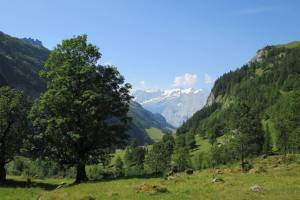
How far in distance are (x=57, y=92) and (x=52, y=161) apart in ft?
36.1

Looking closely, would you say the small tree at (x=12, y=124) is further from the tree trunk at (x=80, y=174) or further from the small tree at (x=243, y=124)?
the small tree at (x=243, y=124)

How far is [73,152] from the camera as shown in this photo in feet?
175

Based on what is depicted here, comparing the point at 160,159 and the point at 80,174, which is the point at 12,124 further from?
the point at 160,159

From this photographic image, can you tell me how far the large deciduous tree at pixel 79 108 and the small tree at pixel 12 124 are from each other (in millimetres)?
4176

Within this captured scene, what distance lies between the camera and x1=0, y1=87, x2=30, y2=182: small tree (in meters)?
56.3

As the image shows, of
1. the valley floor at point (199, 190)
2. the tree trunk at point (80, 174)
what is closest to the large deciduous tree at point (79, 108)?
the tree trunk at point (80, 174)

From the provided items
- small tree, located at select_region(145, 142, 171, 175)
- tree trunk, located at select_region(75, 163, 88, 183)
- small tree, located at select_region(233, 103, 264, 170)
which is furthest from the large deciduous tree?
small tree, located at select_region(145, 142, 171, 175)

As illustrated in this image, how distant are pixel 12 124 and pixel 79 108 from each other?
14129mm

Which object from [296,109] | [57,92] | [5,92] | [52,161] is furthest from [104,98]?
[296,109]

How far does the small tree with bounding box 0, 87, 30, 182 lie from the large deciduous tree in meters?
4.18

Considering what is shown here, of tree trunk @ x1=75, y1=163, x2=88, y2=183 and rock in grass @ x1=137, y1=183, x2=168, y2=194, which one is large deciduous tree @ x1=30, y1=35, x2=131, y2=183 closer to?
tree trunk @ x1=75, y1=163, x2=88, y2=183

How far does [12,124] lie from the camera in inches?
2277

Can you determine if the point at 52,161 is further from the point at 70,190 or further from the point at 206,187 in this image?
the point at 206,187

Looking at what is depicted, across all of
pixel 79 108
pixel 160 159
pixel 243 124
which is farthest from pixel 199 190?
pixel 160 159
